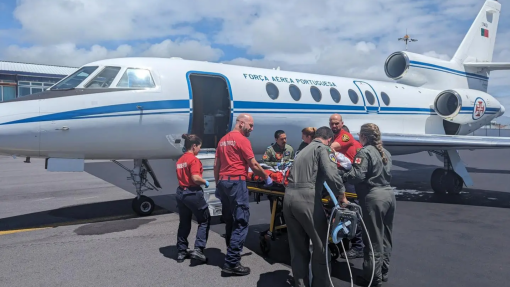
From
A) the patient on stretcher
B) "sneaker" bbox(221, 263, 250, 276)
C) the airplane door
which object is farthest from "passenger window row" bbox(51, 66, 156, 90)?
the airplane door

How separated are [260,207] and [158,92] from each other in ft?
11.1

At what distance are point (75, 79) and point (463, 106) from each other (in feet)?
34.8

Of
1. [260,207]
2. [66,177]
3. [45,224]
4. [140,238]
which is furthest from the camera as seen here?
[66,177]

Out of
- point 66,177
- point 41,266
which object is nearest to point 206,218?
point 41,266

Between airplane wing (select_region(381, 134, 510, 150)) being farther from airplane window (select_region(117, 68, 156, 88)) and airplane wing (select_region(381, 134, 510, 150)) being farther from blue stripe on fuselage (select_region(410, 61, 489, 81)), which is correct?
airplane window (select_region(117, 68, 156, 88))

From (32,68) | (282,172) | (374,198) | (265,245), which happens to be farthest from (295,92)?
(32,68)

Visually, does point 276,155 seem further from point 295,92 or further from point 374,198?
point 374,198

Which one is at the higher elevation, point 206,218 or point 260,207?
point 206,218

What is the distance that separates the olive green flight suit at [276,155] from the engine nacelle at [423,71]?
24.3ft

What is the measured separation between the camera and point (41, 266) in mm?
5133

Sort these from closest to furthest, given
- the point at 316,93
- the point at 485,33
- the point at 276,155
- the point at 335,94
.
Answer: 1. the point at 276,155
2. the point at 316,93
3. the point at 335,94
4. the point at 485,33

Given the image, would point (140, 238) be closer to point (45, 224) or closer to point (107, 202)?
point (45, 224)

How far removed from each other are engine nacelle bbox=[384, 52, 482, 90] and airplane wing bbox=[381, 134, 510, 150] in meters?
3.73

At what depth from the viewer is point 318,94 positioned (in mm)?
10320
